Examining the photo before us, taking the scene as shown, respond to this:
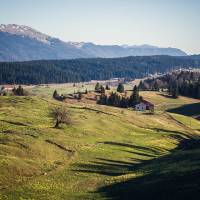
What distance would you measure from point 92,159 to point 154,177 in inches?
794

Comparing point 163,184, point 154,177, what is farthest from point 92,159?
point 163,184

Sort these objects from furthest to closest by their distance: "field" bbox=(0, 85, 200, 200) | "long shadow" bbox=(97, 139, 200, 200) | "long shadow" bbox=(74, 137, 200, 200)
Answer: "field" bbox=(0, 85, 200, 200), "long shadow" bbox=(74, 137, 200, 200), "long shadow" bbox=(97, 139, 200, 200)

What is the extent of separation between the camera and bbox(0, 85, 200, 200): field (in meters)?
56.3

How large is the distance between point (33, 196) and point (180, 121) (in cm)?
11346

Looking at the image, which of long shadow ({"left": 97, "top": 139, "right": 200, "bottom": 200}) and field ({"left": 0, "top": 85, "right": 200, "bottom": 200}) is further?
field ({"left": 0, "top": 85, "right": 200, "bottom": 200})

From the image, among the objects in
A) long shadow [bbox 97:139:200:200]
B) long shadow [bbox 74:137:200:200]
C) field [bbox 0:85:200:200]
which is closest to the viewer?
long shadow [bbox 97:139:200:200]

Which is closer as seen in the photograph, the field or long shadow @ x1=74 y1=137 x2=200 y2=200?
long shadow @ x1=74 y1=137 x2=200 y2=200

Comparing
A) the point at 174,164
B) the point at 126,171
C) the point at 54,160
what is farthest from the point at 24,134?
the point at 174,164

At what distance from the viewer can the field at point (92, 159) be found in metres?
56.3

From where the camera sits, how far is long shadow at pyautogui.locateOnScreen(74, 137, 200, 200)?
52531 millimetres

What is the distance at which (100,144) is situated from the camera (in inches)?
3794

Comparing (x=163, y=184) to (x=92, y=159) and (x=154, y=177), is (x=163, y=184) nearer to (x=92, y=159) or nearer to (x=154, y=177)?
(x=154, y=177)

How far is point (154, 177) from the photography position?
6331cm

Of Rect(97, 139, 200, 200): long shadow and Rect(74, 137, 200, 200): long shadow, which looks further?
Rect(74, 137, 200, 200): long shadow
